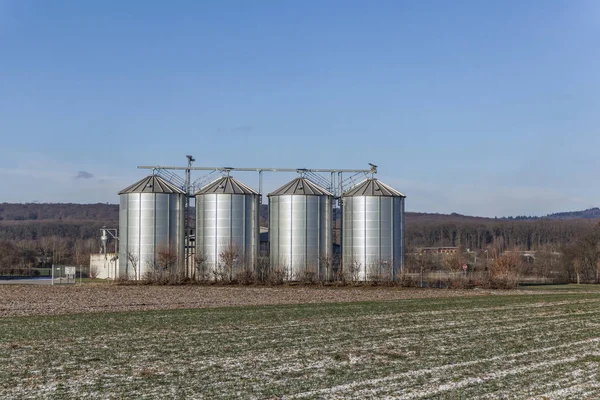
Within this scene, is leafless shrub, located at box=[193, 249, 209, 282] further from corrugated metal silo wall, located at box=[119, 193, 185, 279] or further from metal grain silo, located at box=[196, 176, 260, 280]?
corrugated metal silo wall, located at box=[119, 193, 185, 279]

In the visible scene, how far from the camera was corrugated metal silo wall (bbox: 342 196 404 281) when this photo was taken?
63156 mm

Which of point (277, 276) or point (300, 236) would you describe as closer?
point (277, 276)

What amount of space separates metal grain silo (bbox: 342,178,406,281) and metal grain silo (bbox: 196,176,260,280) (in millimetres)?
8235

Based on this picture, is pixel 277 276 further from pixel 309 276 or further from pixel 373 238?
pixel 373 238

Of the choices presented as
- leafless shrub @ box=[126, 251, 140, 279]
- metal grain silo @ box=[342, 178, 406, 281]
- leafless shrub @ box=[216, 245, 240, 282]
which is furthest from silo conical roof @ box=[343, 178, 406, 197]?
leafless shrub @ box=[126, 251, 140, 279]

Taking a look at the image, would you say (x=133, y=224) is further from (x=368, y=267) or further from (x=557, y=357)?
(x=557, y=357)

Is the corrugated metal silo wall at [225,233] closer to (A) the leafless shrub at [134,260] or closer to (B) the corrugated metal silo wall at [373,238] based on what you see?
(A) the leafless shrub at [134,260]

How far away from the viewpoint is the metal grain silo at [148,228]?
63125mm

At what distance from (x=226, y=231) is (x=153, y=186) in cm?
736

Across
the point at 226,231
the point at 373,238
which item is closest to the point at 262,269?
the point at 226,231

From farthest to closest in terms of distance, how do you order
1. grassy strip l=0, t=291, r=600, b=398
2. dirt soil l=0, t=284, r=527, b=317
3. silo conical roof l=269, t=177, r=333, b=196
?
silo conical roof l=269, t=177, r=333, b=196
dirt soil l=0, t=284, r=527, b=317
grassy strip l=0, t=291, r=600, b=398

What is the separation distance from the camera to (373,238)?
63.9 metres

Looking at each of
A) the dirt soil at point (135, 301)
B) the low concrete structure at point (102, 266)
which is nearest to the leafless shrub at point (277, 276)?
the dirt soil at point (135, 301)

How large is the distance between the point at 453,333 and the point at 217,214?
1624 inches
